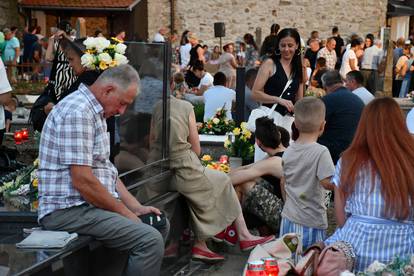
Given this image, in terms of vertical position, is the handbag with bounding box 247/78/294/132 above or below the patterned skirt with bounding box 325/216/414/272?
above

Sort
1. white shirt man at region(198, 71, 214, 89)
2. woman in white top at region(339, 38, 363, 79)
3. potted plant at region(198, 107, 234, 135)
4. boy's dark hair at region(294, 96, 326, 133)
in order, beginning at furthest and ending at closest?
woman in white top at region(339, 38, 363, 79) < white shirt man at region(198, 71, 214, 89) < potted plant at region(198, 107, 234, 135) < boy's dark hair at region(294, 96, 326, 133)

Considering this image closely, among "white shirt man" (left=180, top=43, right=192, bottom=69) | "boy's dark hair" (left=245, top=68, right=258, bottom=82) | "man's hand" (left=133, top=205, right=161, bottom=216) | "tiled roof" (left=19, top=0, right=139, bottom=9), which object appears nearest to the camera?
"man's hand" (left=133, top=205, right=161, bottom=216)

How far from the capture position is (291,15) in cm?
3291

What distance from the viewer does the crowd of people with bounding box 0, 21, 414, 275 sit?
14.7 ft

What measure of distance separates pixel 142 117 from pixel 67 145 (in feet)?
5.60

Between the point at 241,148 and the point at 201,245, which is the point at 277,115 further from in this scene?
the point at 201,245

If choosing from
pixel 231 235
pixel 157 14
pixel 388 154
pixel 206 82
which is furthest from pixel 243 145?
pixel 157 14

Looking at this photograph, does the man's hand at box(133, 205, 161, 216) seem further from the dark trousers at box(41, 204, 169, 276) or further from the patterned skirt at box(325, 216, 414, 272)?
the patterned skirt at box(325, 216, 414, 272)

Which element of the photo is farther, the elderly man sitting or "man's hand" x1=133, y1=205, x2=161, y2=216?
"man's hand" x1=133, y1=205, x2=161, y2=216

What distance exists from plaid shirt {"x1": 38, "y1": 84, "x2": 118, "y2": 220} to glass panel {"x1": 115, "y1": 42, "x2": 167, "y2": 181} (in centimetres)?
114

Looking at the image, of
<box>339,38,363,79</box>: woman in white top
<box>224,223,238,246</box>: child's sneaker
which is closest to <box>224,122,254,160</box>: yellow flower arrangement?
<box>224,223,238,246</box>: child's sneaker

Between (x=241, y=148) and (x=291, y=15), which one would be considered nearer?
(x=241, y=148)

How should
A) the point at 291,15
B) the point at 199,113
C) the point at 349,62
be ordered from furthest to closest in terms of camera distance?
the point at 291,15 → the point at 349,62 → the point at 199,113

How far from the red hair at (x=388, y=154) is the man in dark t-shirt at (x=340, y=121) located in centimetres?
365
